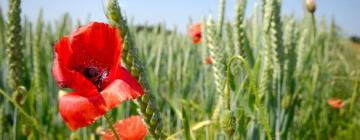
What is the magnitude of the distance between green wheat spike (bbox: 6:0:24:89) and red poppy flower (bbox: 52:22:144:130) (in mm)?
289

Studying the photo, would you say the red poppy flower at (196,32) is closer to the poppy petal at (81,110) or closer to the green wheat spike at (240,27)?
the green wheat spike at (240,27)

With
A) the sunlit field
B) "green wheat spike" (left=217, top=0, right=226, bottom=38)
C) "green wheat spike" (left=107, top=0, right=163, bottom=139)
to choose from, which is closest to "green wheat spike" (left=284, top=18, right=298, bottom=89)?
the sunlit field

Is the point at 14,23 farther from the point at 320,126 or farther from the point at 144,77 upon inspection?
the point at 320,126

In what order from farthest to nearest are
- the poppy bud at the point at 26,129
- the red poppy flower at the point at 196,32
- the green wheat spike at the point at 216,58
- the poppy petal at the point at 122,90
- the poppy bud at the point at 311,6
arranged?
the red poppy flower at the point at 196,32 < the poppy bud at the point at 311,6 < the poppy bud at the point at 26,129 < the green wheat spike at the point at 216,58 < the poppy petal at the point at 122,90

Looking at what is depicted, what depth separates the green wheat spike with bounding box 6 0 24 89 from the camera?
0.72m

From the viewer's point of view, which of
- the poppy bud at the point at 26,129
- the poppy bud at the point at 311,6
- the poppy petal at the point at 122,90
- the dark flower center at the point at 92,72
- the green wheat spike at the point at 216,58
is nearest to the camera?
the poppy petal at the point at 122,90

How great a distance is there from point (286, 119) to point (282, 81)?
0.08 metres

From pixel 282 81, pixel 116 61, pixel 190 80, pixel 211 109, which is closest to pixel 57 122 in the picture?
pixel 211 109

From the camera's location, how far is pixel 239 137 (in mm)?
567

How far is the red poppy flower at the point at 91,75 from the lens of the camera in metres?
0.37

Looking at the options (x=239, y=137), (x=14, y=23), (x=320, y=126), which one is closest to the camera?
(x=239, y=137)

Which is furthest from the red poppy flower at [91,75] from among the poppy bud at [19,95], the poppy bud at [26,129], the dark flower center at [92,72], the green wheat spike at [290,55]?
the green wheat spike at [290,55]

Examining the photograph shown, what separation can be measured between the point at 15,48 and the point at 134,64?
40 cm

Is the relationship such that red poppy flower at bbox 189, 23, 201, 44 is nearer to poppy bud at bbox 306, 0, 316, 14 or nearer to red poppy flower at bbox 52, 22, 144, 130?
poppy bud at bbox 306, 0, 316, 14
